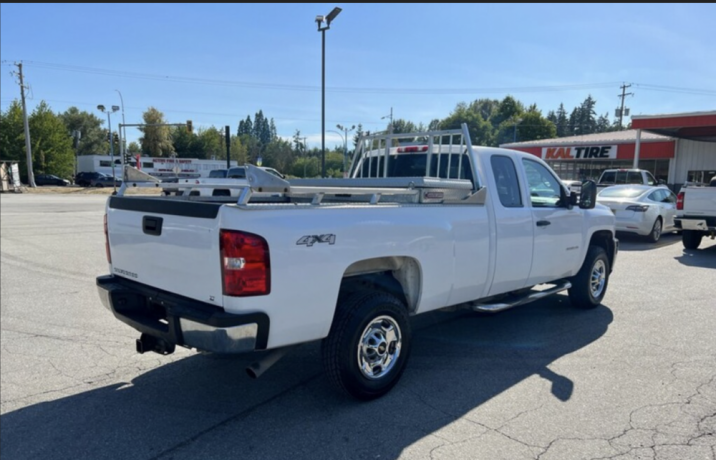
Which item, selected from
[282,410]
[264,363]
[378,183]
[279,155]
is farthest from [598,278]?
[279,155]

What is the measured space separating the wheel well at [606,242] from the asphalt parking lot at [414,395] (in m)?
0.74

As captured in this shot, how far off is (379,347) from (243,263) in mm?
1379

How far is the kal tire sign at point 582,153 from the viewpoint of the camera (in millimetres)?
30719

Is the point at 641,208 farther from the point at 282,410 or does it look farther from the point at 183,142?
the point at 183,142

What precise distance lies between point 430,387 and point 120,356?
3.04 metres

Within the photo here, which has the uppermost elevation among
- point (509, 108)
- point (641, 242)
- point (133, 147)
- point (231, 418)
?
point (509, 108)

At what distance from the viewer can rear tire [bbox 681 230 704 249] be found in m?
11.5

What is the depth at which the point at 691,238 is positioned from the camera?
11.6m

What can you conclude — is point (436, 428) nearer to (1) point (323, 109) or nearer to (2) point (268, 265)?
(2) point (268, 265)

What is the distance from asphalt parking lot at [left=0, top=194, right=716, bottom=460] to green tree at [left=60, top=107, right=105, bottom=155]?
289 ft

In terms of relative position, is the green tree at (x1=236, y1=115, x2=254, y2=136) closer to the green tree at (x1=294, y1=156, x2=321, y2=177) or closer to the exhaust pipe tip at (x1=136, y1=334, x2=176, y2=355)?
the green tree at (x1=294, y1=156, x2=321, y2=177)

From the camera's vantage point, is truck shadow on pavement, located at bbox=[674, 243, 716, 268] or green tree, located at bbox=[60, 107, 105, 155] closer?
truck shadow on pavement, located at bbox=[674, 243, 716, 268]

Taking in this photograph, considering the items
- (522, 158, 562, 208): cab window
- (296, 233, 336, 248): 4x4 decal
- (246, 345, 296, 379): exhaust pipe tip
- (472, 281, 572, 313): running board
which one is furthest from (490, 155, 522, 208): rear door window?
(246, 345, 296, 379): exhaust pipe tip

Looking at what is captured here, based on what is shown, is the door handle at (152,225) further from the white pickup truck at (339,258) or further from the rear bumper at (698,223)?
the rear bumper at (698,223)
